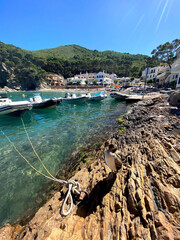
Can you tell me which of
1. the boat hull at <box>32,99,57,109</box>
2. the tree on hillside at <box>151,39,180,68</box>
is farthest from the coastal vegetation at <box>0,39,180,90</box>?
the boat hull at <box>32,99,57,109</box>

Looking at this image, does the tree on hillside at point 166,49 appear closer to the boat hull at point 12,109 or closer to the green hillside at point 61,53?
the boat hull at point 12,109

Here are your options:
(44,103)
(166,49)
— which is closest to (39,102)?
(44,103)

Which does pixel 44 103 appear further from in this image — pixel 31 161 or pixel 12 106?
pixel 31 161

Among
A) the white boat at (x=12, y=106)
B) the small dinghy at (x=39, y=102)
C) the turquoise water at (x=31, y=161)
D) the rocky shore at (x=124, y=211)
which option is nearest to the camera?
the rocky shore at (x=124, y=211)

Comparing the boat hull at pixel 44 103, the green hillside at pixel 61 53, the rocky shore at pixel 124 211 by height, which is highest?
the green hillside at pixel 61 53

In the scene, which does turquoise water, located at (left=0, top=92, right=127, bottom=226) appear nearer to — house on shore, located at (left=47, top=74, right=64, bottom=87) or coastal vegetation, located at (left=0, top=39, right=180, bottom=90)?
coastal vegetation, located at (left=0, top=39, right=180, bottom=90)

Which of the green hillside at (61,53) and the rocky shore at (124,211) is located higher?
the green hillside at (61,53)

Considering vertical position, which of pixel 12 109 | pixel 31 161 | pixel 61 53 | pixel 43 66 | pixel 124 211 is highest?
pixel 61 53

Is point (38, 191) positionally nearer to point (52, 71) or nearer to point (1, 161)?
point (1, 161)

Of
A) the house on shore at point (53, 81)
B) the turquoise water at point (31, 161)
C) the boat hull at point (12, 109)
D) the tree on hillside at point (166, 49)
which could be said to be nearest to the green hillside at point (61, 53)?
the house on shore at point (53, 81)

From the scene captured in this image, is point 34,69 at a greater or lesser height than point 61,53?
lesser

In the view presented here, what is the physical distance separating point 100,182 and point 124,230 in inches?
50.8

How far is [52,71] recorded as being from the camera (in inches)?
3383

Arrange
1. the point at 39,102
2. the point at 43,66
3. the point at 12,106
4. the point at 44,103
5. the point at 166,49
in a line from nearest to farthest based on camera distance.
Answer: the point at 12,106 < the point at 39,102 < the point at 44,103 < the point at 166,49 < the point at 43,66
